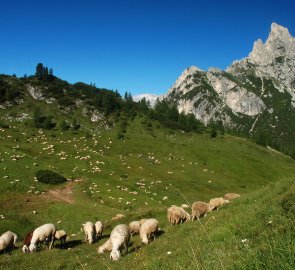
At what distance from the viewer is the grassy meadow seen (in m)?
10.7

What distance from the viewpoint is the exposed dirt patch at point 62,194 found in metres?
49.5

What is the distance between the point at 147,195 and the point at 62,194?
14.8 meters

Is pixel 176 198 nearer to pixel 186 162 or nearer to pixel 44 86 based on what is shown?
pixel 186 162

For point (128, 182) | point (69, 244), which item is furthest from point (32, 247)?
point (128, 182)

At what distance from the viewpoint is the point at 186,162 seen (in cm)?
9850

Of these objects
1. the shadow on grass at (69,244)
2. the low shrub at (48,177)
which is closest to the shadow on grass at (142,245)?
the shadow on grass at (69,244)

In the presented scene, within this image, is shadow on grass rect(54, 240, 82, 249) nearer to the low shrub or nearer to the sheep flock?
the sheep flock

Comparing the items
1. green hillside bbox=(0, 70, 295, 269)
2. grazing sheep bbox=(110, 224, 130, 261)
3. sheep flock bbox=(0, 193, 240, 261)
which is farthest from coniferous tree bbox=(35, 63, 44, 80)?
grazing sheep bbox=(110, 224, 130, 261)

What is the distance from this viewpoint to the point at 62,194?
52.0 metres

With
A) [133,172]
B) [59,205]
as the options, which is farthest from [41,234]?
[133,172]

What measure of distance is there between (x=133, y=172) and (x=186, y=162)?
25.9 metres

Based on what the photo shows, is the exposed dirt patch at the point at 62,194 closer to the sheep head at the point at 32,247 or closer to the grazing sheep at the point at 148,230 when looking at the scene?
the sheep head at the point at 32,247

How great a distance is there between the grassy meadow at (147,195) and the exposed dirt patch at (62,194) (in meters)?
0.14

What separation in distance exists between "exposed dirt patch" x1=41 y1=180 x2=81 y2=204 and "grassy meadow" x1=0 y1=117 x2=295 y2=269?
14 cm
